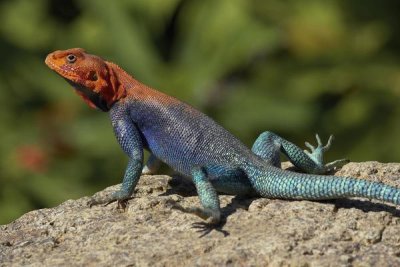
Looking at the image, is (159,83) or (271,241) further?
(159,83)

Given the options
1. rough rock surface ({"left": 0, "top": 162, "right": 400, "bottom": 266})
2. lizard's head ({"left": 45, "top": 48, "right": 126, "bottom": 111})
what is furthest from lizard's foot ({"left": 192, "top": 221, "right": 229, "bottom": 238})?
lizard's head ({"left": 45, "top": 48, "right": 126, "bottom": 111})

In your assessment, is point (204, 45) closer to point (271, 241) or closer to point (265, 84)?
point (265, 84)

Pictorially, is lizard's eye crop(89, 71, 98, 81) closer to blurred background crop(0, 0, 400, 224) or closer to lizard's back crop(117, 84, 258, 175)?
lizard's back crop(117, 84, 258, 175)

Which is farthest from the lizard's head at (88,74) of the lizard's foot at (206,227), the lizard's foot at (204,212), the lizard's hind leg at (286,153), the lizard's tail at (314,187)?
the lizard's foot at (206,227)

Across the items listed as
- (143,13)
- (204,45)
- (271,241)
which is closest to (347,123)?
(204,45)

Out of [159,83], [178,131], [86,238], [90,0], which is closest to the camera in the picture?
[86,238]

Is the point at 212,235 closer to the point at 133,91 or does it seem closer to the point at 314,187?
the point at 314,187

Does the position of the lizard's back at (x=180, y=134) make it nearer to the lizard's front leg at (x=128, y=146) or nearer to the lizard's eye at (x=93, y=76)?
the lizard's front leg at (x=128, y=146)
